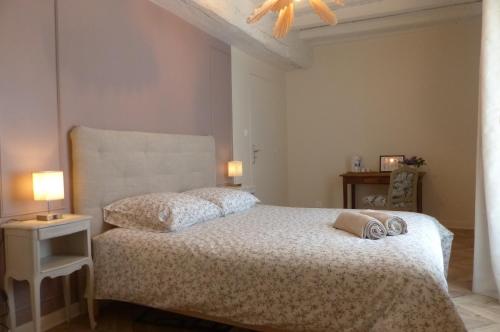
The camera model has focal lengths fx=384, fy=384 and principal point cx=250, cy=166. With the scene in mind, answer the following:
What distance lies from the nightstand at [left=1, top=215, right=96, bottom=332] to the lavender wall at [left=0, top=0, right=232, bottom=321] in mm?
165

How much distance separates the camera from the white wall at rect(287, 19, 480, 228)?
201 inches

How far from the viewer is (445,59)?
5176 mm

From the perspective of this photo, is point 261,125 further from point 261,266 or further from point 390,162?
point 261,266

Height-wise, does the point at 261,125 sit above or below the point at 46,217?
above

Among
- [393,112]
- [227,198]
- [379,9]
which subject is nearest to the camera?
[227,198]

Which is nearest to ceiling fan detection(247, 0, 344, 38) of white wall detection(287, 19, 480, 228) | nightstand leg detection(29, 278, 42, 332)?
nightstand leg detection(29, 278, 42, 332)

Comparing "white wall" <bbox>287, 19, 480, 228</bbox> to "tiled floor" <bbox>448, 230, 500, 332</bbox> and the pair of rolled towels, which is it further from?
the pair of rolled towels

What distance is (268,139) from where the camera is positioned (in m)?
5.59

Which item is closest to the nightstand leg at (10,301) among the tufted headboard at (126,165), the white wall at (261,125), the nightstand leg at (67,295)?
the nightstand leg at (67,295)

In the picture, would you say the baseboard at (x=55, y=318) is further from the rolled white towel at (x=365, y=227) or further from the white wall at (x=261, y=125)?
the white wall at (x=261, y=125)

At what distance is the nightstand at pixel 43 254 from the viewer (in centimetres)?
200

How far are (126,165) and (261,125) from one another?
9.13 feet

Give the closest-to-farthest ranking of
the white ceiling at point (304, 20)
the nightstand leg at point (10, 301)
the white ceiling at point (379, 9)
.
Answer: the nightstand leg at point (10, 301) < the white ceiling at point (304, 20) < the white ceiling at point (379, 9)

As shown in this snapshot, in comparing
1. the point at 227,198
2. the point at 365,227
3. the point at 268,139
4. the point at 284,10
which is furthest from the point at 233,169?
the point at 365,227
